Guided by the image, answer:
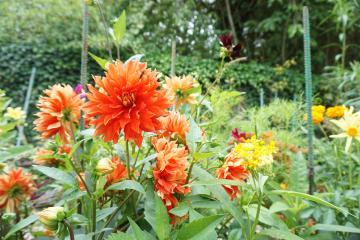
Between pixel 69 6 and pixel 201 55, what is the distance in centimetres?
183

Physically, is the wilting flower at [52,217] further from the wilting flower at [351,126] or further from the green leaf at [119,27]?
the wilting flower at [351,126]

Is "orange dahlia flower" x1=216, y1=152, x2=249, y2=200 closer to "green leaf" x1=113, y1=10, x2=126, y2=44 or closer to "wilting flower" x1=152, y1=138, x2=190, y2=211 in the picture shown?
"wilting flower" x1=152, y1=138, x2=190, y2=211

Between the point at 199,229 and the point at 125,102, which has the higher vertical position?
the point at 125,102

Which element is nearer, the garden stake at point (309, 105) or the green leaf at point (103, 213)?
the green leaf at point (103, 213)

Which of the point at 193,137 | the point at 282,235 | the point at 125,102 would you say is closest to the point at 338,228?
the point at 282,235

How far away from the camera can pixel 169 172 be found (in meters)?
0.46

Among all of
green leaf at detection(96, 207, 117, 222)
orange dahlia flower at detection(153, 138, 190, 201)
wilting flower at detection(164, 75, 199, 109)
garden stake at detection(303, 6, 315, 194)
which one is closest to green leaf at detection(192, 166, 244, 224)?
orange dahlia flower at detection(153, 138, 190, 201)

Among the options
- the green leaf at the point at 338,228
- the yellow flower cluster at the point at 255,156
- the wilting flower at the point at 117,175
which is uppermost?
the yellow flower cluster at the point at 255,156

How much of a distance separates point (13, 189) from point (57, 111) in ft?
0.82

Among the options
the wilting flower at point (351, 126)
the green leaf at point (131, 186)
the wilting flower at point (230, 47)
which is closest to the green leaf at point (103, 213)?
the green leaf at point (131, 186)

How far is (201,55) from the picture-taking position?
489cm

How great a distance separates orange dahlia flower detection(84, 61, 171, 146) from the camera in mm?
435

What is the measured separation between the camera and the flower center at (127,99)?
44 centimetres

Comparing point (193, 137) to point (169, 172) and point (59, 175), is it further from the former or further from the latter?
point (59, 175)
